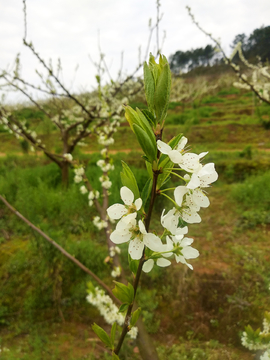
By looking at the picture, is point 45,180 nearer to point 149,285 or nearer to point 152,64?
point 149,285

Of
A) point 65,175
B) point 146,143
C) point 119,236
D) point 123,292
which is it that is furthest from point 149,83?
point 65,175

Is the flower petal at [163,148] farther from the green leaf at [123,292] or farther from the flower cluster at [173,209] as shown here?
the green leaf at [123,292]

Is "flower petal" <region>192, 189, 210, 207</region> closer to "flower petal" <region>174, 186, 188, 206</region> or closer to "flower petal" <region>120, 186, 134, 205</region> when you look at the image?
"flower petal" <region>174, 186, 188, 206</region>

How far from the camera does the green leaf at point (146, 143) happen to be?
19.4 inches

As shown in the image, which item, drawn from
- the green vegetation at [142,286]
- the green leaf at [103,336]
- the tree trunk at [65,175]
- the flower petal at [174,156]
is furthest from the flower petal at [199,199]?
the tree trunk at [65,175]

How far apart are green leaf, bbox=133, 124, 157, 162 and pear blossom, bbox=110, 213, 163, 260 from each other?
145 mm

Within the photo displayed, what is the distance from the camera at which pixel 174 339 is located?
2.29 m

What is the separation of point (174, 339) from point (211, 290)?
2.29ft

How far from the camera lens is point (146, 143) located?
0.51 metres

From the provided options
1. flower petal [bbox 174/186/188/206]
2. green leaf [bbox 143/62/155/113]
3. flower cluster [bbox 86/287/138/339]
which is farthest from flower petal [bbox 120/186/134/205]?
flower cluster [bbox 86/287/138/339]

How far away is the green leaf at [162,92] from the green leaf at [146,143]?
0.24ft

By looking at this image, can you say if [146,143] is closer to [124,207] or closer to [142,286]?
[124,207]

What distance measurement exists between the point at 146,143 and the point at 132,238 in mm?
232

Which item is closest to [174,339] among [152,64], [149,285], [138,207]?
[149,285]
